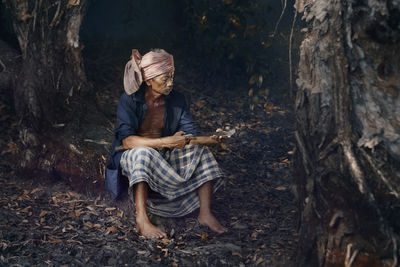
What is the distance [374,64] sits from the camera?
2723 mm

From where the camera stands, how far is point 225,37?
22.3ft

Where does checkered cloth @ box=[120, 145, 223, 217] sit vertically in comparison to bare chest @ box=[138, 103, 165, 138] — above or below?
below

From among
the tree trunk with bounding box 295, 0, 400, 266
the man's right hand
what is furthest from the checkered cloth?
the tree trunk with bounding box 295, 0, 400, 266

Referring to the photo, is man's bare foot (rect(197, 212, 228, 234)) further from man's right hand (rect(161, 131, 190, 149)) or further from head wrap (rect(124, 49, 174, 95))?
head wrap (rect(124, 49, 174, 95))

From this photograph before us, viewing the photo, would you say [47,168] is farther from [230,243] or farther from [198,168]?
[230,243]


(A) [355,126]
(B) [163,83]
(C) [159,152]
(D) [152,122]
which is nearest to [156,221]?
(C) [159,152]

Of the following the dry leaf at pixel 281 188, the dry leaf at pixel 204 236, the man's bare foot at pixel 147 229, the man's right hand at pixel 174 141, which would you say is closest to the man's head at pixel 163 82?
the man's right hand at pixel 174 141

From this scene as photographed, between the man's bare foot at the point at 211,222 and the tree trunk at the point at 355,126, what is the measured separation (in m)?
1.19

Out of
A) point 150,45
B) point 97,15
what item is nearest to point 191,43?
point 150,45

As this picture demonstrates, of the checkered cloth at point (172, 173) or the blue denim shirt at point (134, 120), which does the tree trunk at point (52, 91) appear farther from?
the checkered cloth at point (172, 173)

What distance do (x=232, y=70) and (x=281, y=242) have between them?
396cm

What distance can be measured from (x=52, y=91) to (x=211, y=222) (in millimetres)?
2383

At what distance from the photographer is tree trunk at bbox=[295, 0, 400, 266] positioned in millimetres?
2709

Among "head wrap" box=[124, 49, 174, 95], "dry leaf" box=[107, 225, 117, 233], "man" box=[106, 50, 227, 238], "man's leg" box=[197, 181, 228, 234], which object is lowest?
"dry leaf" box=[107, 225, 117, 233]
